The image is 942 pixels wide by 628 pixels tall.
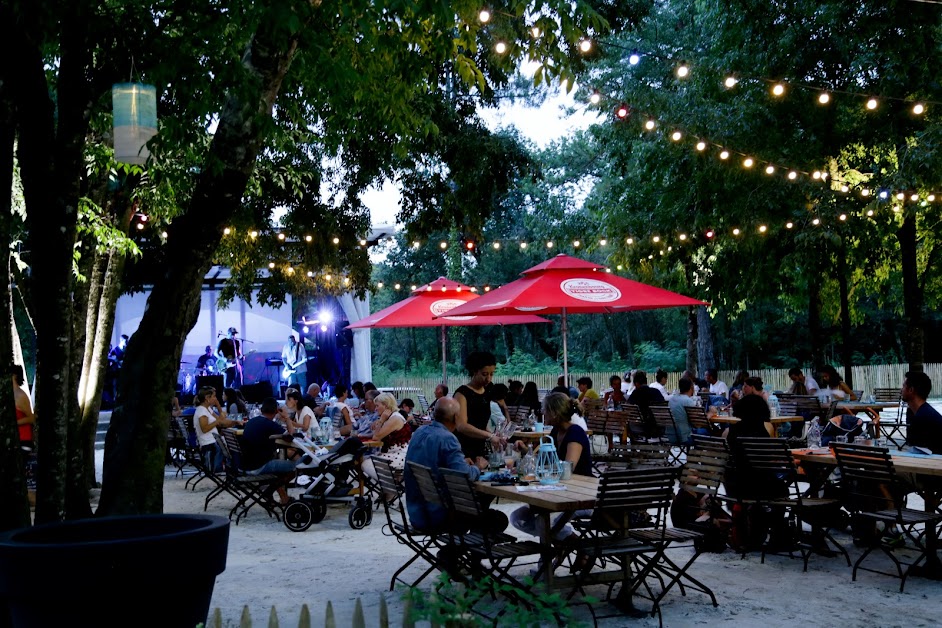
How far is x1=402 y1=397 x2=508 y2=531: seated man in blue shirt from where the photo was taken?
274 inches

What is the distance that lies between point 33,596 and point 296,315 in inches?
998

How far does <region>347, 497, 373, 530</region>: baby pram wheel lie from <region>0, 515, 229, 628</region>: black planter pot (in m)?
5.98

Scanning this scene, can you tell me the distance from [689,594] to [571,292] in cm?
620

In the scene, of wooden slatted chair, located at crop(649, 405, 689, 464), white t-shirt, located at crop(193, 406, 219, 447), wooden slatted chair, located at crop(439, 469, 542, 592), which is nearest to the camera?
wooden slatted chair, located at crop(439, 469, 542, 592)

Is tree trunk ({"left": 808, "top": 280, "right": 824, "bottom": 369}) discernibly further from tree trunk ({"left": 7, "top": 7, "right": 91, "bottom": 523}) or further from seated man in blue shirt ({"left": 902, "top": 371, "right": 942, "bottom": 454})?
tree trunk ({"left": 7, "top": 7, "right": 91, "bottom": 523})

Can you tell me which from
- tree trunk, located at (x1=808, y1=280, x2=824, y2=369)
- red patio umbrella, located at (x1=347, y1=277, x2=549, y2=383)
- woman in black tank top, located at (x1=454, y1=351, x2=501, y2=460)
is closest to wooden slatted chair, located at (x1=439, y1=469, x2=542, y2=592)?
woman in black tank top, located at (x1=454, y1=351, x2=501, y2=460)

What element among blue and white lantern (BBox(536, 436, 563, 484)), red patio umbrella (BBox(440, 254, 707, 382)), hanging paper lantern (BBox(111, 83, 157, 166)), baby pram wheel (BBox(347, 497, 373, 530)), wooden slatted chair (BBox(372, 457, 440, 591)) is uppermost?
hanging paper lantern (BBox(111, 83, 157, 166))

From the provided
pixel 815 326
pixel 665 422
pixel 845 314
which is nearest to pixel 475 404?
pixel 665 422

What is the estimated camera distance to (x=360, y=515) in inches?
402

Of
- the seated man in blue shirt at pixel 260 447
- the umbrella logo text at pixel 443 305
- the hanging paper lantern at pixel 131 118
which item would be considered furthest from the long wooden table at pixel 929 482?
the umbrella logo text at pixel 443 305

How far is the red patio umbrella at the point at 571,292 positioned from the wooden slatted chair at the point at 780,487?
4678mm

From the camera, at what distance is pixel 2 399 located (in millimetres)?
5043

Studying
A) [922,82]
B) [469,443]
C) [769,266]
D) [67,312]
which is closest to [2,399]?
[67,312]

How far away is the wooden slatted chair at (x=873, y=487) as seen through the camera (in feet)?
22.8
